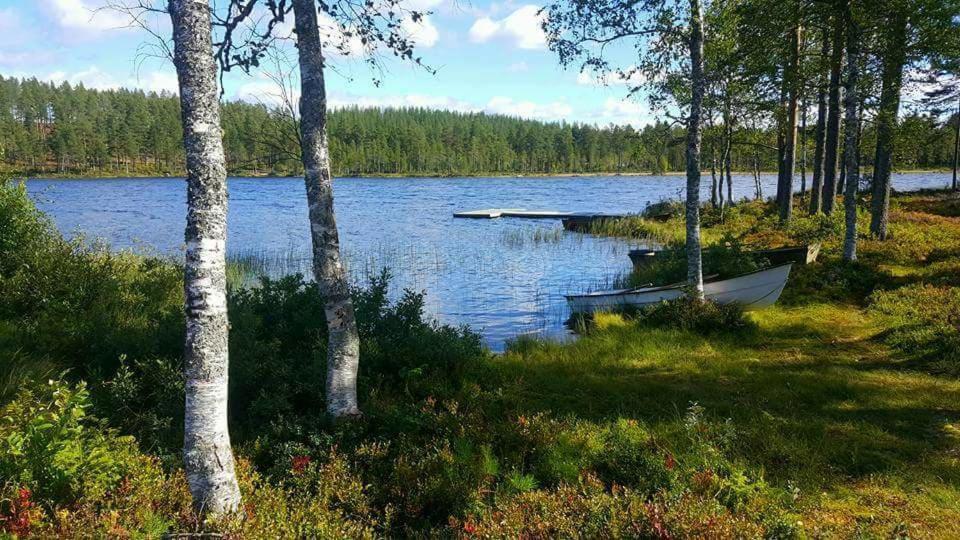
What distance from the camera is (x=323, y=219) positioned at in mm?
6727

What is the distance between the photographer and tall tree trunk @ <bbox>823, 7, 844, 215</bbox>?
49.9 feet

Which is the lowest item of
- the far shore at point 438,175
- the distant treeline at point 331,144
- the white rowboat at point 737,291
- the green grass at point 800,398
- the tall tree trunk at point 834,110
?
the green grass at point 800,398

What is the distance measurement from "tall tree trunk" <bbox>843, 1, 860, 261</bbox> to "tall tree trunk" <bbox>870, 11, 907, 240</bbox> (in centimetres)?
69

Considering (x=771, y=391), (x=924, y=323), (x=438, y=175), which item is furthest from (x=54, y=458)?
(x=438, y=175)

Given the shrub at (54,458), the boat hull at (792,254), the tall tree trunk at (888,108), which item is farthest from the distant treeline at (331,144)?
the shrub at (54,458)

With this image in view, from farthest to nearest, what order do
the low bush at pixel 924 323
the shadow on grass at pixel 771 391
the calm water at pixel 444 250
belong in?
the calm water at pixel 444 250
the low bush at pixel 924 323
the shadow on grass at pixel 771 391

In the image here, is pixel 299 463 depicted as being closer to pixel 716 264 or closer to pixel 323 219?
pixel 323 219

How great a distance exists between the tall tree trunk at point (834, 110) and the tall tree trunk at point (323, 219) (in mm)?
13929

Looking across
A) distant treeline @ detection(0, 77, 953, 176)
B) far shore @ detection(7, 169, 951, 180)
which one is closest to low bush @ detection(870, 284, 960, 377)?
distant treeline @ detection(0, 77, 953, 176)

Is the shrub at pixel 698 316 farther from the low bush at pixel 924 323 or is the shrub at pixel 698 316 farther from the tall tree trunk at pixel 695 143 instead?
the low bush at pixel 924 323

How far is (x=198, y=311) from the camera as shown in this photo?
4332 millimetres

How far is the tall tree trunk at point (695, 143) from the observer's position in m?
11.4

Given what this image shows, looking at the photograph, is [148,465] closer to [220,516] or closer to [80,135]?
[220,516]

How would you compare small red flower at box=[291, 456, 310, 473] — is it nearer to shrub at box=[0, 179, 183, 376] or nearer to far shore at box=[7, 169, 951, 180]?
shrub at box=[0, 179, 183, 376]
